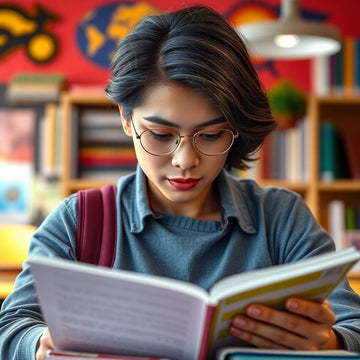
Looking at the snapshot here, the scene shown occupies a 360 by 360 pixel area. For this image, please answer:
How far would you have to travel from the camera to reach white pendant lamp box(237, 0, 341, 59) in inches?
101

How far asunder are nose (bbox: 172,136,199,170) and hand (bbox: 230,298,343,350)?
316 millimetres

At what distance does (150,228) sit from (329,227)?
2.33 meters

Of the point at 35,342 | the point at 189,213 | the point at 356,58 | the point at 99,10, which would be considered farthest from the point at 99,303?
the point at 99,10

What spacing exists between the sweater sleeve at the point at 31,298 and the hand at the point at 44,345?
2 cm

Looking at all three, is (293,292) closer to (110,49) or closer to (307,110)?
(307,110)

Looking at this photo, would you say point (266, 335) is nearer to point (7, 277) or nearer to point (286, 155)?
point (7, 277)

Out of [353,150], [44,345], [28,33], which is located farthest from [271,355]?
[28,33]

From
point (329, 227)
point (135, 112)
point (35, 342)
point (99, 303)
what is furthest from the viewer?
point (329, 227)

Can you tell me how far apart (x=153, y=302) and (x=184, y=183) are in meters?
0.36

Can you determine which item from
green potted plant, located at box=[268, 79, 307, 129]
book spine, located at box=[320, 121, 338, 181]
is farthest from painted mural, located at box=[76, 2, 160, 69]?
book spine, located at box=[320, 121, 338, 181]

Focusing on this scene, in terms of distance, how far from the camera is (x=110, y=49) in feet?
12.8

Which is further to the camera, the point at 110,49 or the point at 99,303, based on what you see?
the point at 110,49

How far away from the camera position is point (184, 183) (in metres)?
1.15

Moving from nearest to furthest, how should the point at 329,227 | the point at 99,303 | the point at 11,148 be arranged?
the point at 99,303 < the point at 329,227 < the point at 11,148
